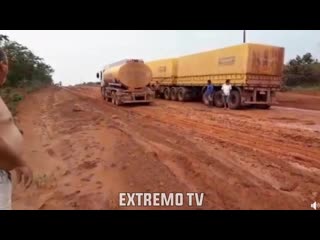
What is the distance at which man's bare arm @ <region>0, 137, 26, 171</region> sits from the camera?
1698 millimetres

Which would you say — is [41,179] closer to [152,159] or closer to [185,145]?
[152,159]

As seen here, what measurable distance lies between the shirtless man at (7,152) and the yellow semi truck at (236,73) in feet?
22.0

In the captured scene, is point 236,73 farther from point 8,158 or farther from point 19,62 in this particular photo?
point 8,158

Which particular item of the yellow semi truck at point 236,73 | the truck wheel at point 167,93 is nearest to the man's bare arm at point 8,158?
the yellow semi truck at point 236,73

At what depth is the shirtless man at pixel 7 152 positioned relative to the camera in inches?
67.0

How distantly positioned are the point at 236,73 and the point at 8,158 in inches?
324

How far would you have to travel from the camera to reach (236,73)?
9461 mm

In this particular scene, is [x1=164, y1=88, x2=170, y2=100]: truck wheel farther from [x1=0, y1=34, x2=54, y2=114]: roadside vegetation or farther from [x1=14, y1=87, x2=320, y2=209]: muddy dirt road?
[x1=14, y1=87, x2=320, y2=209]: muddy dirt road

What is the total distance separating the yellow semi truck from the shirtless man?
6.71 m

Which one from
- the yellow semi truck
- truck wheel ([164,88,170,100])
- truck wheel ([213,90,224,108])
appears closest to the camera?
the yellow semi truck

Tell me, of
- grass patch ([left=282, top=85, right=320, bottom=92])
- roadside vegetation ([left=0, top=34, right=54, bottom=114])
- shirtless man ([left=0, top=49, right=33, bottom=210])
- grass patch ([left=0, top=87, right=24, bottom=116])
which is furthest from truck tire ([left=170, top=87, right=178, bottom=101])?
shirtless man ([left=0, top=49, right=33, bottom=210])

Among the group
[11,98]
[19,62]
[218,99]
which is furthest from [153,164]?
[218,99]

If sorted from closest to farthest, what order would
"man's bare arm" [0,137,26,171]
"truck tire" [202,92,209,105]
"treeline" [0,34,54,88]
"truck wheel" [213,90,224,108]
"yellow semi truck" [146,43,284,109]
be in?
"man's bare arm" [0,137,26,171], "treeline" [0,34,54,88], "yellow semi truck" [146,43,284,109], "truck wheel" [213,90,224,108], "truck tire" [202,92,209,105]

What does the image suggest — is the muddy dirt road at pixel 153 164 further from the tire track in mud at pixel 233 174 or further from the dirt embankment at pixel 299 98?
the dirt embankment at pixel 299 98
